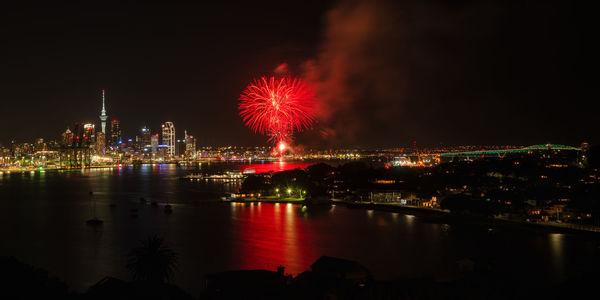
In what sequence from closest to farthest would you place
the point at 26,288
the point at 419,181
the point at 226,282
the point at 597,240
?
the point at 26,288
the point at 226,282
the point at 597,240
the point at 419,181

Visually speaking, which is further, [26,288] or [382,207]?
[382,207]

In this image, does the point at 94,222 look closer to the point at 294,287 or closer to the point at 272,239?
the point at 272,239

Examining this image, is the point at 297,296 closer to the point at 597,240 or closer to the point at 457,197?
the point at 597,240

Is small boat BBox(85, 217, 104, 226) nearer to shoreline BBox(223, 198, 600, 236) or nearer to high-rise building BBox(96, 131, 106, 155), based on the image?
shoreline BBox(223, 198, 600, 236)

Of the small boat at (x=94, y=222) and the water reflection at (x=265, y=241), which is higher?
the small boat at (x=94, y=222)

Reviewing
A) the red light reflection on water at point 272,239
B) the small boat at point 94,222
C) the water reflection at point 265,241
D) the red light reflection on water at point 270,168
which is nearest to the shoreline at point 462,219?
the water reflection at point 265,241

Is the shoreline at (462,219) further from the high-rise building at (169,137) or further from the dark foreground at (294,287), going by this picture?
the high-rise building at (169,137)

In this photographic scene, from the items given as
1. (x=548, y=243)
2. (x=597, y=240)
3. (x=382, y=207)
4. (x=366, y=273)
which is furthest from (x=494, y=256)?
(x=382, y=207)

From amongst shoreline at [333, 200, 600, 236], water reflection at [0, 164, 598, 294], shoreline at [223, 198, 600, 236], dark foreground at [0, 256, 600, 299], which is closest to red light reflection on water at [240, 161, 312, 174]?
shoreline at [223, 198, 600, 236]
